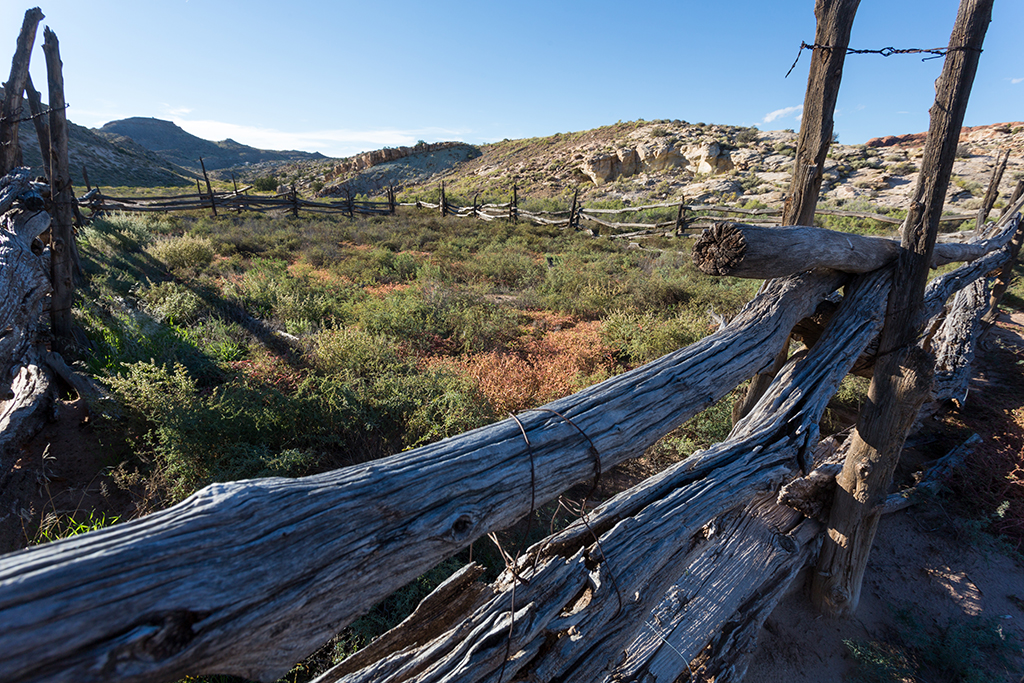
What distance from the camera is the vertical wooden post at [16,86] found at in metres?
5.22

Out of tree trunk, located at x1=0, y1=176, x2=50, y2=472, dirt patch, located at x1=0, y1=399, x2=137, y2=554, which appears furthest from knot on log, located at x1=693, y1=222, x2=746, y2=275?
tree trunk, located at x1=0, y1=176, x2=50, y2=472

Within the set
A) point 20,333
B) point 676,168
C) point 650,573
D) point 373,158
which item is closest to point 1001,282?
point 650,573

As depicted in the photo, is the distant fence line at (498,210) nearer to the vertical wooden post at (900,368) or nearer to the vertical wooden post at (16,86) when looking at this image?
the vertical wooden post at (16,86)

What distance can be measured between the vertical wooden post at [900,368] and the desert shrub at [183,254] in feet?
38.3

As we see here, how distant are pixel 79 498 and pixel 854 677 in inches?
219

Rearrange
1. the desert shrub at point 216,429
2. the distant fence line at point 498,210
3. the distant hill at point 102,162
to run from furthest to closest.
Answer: the distant hill at point 102,162 → the distant fence line at point 498,210 → the desert shrub at point 216,429

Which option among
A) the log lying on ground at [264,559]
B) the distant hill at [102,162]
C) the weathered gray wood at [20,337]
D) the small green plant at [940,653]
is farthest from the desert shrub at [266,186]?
the small green plant at [940,653]

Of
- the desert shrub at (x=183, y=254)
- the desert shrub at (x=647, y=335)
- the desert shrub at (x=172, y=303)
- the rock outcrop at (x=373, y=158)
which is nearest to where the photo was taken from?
the desert shrub at (x=647, y=335)

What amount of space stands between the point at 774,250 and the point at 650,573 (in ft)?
4.86

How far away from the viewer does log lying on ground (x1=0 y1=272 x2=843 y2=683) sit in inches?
28.1

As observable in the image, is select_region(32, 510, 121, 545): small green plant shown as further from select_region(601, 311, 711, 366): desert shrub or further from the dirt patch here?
select_region(601, 311, 711, 366): desert shrub

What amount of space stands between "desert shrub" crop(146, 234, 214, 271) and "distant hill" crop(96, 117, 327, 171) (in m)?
85.6

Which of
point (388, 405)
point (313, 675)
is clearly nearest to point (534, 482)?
point (313, 675)

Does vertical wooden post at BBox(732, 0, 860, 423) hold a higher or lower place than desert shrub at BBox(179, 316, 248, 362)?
higher
